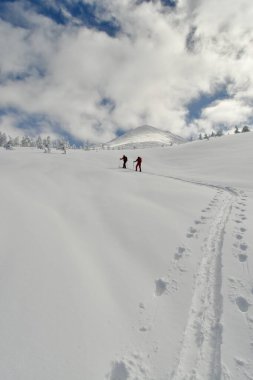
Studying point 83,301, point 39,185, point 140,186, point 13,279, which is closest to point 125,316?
point 83,301

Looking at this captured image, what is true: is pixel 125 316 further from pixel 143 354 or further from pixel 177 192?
pixel 177 192

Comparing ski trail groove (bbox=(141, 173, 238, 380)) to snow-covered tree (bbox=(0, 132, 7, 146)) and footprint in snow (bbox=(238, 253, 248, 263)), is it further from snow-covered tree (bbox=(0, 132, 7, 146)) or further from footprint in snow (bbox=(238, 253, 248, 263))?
snow-covered tree (bbox=(0, 132, 7, 146))

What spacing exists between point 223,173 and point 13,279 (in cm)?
2747

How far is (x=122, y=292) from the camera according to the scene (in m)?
6.34

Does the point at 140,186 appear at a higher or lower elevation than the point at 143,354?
higher

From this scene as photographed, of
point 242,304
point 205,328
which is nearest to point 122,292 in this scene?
point 205,328

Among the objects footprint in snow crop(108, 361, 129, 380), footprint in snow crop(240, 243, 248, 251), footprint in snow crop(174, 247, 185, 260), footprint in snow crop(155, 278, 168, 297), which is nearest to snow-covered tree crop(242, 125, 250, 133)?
footprint in snow crop(240, 243, 248, 251)

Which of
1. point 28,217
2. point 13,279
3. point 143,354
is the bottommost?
point 143,354

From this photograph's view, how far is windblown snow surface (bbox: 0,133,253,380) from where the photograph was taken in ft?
Answer: 14.7

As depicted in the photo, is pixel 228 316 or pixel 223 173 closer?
pixel 228 316

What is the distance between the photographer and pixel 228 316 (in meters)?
5.53

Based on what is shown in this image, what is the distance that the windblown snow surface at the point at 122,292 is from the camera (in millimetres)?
4492

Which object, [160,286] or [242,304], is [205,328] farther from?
[160,286]

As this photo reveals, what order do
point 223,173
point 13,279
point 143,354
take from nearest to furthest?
point 143,354, point 13,279, point 223,173
